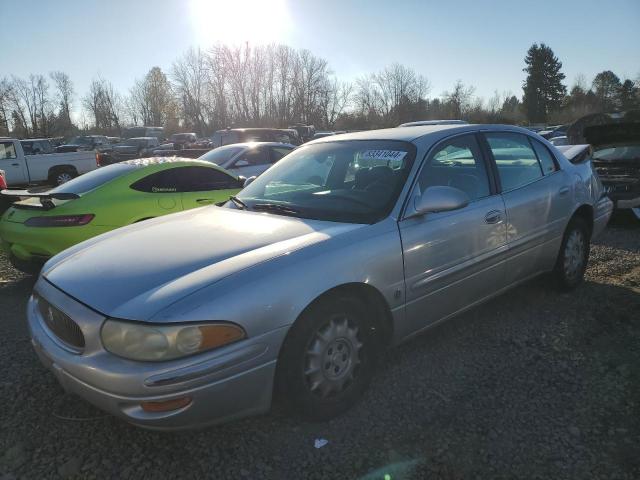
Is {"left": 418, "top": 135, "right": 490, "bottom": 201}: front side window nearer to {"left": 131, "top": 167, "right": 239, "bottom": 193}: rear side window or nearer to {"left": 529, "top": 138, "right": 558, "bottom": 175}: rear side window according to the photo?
{"left": 529, "top": 138, "right": 558, "bottom": 175}: rear side window

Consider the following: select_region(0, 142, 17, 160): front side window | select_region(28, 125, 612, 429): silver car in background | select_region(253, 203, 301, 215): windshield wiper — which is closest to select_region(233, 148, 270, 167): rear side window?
select_region(28, 125, 612, 429): silver car in background

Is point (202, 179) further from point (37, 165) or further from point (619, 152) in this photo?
point (37, 165)

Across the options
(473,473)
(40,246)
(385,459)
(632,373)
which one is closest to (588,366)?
(632,373)

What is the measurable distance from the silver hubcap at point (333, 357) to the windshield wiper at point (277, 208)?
87cm

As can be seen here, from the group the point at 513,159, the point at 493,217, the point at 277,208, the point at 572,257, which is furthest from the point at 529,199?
the point at 277,208

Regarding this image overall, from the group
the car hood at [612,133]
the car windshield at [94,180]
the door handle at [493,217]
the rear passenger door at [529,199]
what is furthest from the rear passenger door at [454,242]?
the car hood at [612,133]

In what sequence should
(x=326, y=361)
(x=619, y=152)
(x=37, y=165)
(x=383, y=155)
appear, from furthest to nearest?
1. (x=37, y=165)
2. (x=619, y=152)
3. (x=383, y=155)
4. (x=326, y=361)

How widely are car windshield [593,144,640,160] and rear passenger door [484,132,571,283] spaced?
15.7ft

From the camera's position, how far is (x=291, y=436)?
2480 mm

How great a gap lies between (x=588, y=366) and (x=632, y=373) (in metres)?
0.25

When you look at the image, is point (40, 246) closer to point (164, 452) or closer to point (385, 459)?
point (164, 452)

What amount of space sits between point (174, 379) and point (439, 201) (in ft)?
5.82

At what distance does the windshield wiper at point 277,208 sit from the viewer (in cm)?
309

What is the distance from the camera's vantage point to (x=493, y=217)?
11.1 feet
